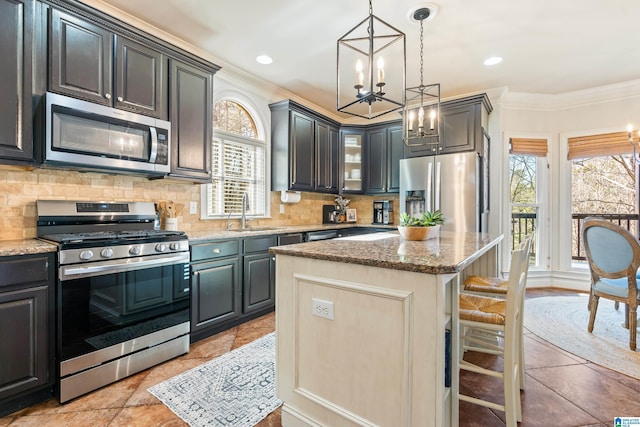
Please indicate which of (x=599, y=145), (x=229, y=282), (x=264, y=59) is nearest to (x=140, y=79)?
(x=264, y=59)

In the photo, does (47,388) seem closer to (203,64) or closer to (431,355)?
(431,355)

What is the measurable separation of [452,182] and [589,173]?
2.37 meters

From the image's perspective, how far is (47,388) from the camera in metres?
1.87

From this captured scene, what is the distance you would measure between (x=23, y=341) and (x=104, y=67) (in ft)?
6.10

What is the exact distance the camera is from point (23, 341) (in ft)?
5.76

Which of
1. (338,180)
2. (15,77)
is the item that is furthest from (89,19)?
(338,180)

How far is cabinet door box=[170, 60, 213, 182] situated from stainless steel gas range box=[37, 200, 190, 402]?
615 mm

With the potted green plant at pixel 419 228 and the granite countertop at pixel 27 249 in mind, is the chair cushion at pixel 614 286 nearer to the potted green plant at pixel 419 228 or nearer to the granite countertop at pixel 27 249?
the potted green plant at pixel 419 228

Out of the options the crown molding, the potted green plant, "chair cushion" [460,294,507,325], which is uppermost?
the crown molding

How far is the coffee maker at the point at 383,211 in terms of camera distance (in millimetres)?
4922

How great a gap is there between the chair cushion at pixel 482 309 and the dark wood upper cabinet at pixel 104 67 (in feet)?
8.75

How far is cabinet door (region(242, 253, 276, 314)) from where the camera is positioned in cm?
309

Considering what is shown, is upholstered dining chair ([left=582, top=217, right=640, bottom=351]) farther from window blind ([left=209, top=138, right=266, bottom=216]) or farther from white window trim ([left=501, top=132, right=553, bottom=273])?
window blind ([left=209, top=138, right=266, bottom=216])

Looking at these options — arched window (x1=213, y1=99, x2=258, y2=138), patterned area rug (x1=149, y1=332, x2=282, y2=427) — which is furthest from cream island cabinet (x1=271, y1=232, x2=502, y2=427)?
arched window (x1=213, y1=99, x2=258, y2=138)
